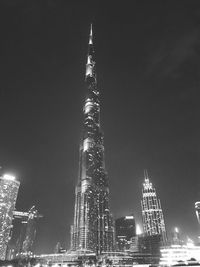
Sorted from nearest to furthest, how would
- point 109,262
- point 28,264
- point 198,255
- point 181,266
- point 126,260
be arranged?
point 181,266
point 198,255
point 109,262
point 28,264
point 126,260

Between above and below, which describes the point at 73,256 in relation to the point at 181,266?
above

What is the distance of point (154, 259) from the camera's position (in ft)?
599

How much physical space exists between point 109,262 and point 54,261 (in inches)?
2193

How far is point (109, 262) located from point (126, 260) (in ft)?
127

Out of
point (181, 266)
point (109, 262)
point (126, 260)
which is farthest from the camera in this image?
point (126, 260)

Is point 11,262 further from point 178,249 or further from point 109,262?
point 178,249

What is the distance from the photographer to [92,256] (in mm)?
191500

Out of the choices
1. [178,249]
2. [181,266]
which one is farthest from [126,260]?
[181,266]

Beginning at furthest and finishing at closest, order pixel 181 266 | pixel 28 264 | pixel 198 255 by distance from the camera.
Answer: pixel 28 264 < pixel 198 255 < pixel 181 266

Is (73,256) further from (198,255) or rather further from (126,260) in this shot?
(198,255)

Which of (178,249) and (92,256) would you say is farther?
(92,256)

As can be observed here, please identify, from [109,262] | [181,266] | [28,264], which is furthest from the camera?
[28,264]

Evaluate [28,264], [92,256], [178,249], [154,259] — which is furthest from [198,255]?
[28,264]

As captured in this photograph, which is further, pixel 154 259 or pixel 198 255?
pixel 154 259
